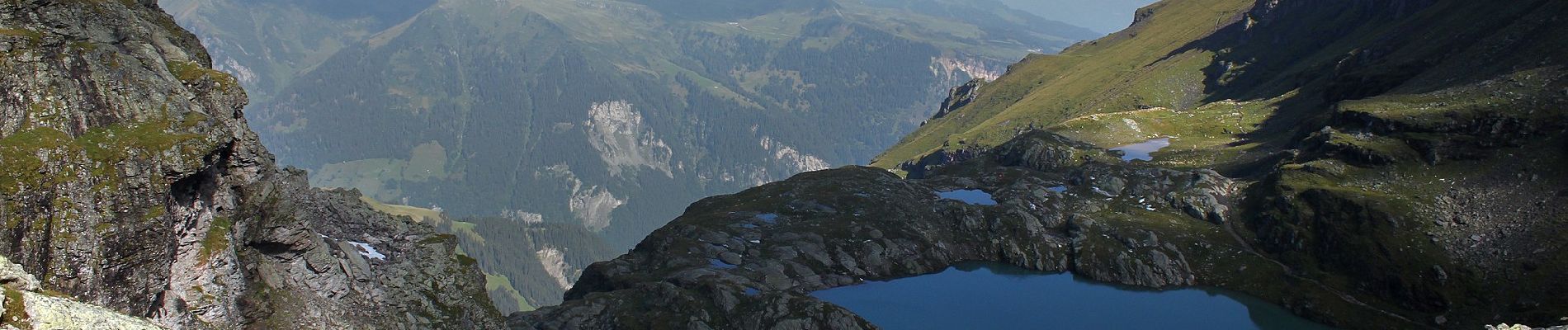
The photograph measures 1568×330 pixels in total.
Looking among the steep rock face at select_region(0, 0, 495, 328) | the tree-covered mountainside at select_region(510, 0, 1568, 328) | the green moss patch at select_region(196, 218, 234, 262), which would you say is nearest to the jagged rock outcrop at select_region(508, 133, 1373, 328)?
the tree-covered mountainside at select_region(510, 0, 1568, 328)

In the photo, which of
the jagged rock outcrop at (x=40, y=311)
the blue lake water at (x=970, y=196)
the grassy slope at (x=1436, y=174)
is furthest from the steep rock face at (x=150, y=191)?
the blue lake water at (x=970, y=196)

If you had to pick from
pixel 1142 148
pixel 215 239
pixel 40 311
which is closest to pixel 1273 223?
pixel 1142 148

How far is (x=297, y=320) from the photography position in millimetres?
45719

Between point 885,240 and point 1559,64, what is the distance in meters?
83.4

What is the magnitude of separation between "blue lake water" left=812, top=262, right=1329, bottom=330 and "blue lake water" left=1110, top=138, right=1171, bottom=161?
228 feet

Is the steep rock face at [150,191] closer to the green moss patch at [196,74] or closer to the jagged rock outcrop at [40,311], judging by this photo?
the green moss patch at [196,74]

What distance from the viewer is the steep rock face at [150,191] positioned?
35.0m

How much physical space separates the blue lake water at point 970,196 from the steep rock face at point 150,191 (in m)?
91.2

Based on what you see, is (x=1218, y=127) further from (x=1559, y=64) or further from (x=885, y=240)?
(x=885, y=240)

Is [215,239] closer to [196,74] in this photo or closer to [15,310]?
[196,74]

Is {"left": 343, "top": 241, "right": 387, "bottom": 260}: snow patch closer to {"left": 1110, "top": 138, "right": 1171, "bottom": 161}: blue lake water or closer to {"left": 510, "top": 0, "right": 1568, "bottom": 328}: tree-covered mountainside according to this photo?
{"left": 510, "top": 0, "right": 1568, "bottom": 328}: tree-covered mountainside

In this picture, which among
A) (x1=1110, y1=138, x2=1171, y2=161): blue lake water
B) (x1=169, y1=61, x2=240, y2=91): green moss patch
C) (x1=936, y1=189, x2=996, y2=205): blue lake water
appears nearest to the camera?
(x1=169, y1=61, x2=240, y2=91): green moss patch

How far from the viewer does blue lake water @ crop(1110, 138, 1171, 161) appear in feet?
550

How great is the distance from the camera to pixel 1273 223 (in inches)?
4200
